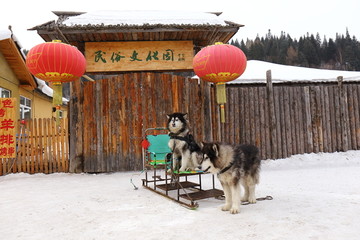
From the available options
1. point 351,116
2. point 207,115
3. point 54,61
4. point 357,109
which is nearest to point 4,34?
point 54,61

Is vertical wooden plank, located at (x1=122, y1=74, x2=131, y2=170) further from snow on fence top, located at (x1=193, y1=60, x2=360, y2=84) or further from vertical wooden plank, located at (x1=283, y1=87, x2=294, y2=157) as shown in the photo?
snow on fence top, located at (x1=193, y1=60, x2=360, y2=84)

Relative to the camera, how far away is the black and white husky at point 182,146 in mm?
5066

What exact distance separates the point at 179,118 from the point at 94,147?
12.4 ft

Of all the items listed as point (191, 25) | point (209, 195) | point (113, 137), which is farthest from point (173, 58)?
point (209, 195)

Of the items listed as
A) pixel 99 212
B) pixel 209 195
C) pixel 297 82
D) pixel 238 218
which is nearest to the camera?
pixel 238 218

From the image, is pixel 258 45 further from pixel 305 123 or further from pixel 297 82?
pixel 305 123

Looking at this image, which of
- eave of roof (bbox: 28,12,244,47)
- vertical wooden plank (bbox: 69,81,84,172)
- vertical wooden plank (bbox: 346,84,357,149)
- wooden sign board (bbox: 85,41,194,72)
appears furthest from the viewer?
vertical wooden plank (bbox: 346,84,357,149)

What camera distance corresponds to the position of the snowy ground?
3129mm

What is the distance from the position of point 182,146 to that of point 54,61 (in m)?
3.34

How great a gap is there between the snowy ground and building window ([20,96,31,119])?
8.81m

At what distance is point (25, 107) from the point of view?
1475 centimetres

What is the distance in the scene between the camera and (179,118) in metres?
5.29

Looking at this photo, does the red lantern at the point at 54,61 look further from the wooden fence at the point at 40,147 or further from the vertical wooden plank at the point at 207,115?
the vertical wooden plank at the point at 207,115

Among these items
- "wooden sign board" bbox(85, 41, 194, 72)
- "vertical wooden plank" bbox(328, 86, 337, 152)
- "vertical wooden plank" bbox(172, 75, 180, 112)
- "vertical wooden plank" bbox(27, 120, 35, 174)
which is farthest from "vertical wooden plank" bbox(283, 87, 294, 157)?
"vertical wooden plank" bbox(27, 120, 35, 174)
